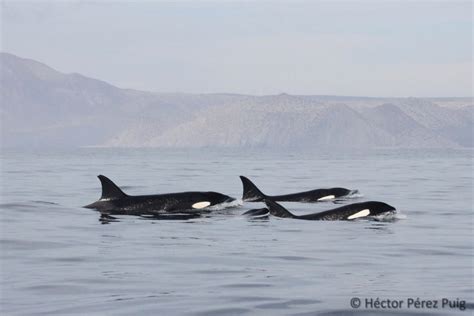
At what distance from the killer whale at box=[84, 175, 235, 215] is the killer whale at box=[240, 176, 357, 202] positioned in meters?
2.05

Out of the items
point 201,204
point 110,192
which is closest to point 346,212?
point 201,204

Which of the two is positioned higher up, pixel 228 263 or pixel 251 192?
pixel 251 192

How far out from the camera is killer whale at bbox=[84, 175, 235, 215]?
820 inches

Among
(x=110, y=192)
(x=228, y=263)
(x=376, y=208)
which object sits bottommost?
(x=228, y=263)

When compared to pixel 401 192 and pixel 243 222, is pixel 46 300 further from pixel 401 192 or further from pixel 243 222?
pixel 401 192

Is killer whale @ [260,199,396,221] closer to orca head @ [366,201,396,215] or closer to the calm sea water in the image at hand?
orca head @ [366,201,396,215]

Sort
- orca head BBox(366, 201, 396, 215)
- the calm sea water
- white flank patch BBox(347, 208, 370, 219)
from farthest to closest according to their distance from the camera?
orca head BBox(366, 201, 396, 215)
white flank patch BBox(347, 208, 370, 219)
the calm sea water

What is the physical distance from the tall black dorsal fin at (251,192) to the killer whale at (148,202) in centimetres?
202

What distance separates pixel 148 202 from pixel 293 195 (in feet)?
19.0

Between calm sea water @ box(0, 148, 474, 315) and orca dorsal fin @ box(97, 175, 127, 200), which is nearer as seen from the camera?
calm sea water @ box(0, 148, 474, 315)

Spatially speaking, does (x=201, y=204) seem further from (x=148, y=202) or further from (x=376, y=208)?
(x=376, y=208)

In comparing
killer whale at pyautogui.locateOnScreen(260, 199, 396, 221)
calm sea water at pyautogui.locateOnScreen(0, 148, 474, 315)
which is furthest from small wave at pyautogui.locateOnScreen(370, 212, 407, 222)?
calm sea water at pyautogui.locateOnScreen(0, 148, 474, 315)

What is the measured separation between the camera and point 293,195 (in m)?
25.7

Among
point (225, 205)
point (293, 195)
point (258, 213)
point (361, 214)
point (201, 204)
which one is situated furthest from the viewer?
point (293, 195)
